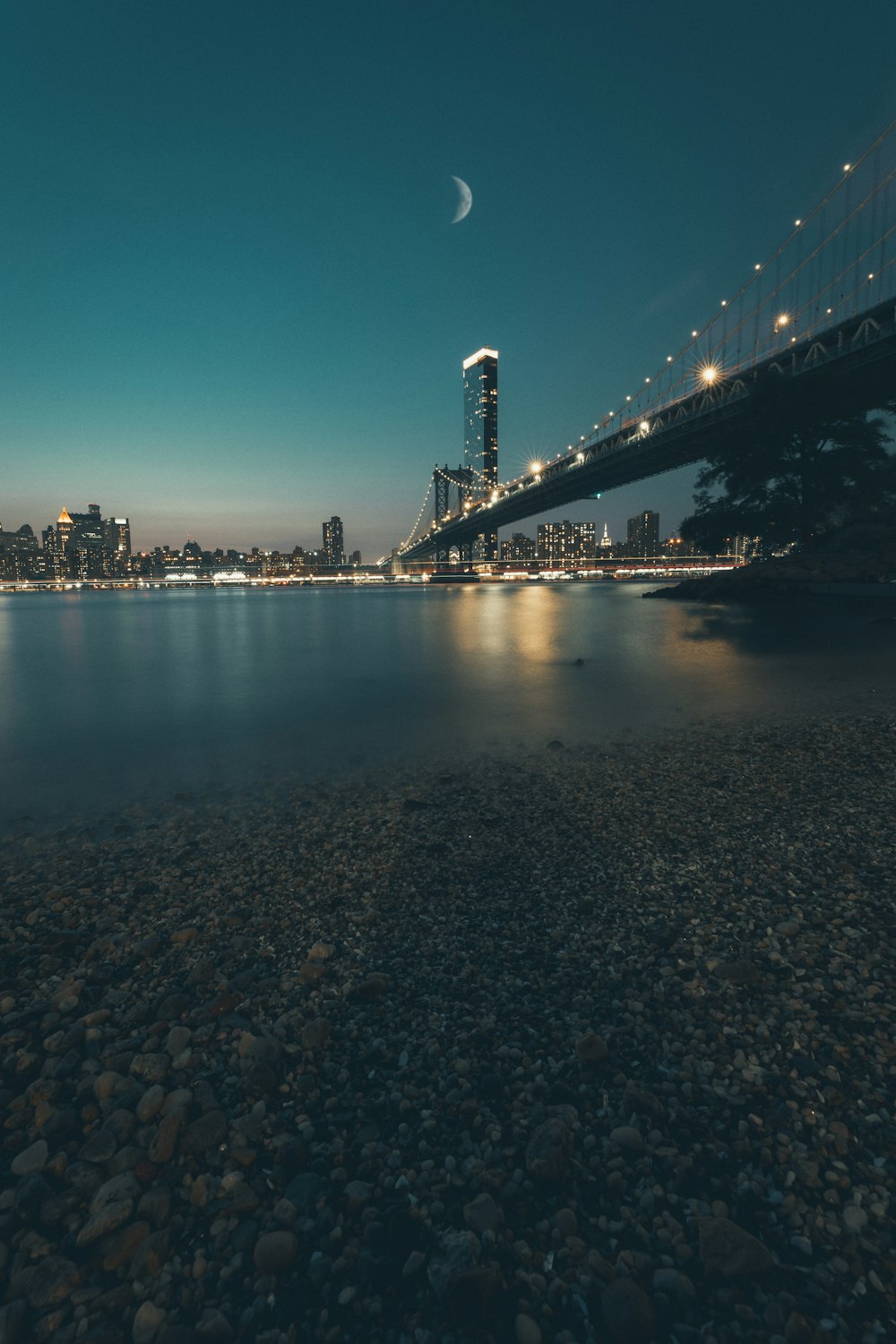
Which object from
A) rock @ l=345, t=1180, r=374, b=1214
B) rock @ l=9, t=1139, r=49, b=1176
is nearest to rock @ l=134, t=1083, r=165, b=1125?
rock @ l=9, t=1139, r=49, b=1176

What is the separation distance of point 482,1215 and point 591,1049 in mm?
804

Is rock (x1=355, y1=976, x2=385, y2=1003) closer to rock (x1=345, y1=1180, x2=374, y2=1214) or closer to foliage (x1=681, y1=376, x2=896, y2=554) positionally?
rock (x1=345, y1=1180, x2=374, y2=1214)

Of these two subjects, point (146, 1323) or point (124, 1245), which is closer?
point (146, 1323)

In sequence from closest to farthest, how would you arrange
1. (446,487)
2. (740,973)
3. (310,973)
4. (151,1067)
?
(151,1067), (740,973), (310,973), (446,487)

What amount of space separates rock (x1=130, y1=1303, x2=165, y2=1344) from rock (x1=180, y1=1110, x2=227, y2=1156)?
44 centimetres

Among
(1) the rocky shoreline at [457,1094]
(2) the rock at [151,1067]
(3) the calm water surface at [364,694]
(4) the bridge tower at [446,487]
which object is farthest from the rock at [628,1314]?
(4) the bridge tower at [446,487]

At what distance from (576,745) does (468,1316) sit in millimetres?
6314

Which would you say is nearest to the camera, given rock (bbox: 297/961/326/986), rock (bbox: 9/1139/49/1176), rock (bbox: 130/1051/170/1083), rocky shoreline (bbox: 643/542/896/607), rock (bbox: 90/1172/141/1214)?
rock (bbox: 90/1172/141/1214)

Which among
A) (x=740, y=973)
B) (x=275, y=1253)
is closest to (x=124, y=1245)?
(x=275, y=1253)

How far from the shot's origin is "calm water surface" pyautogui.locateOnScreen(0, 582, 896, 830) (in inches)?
293

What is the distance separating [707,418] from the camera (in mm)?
48500

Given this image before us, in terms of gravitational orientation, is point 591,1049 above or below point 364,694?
above

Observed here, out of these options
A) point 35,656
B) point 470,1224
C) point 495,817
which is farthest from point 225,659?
point 470,1224

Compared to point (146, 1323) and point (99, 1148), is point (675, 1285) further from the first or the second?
point (99, 1148)
